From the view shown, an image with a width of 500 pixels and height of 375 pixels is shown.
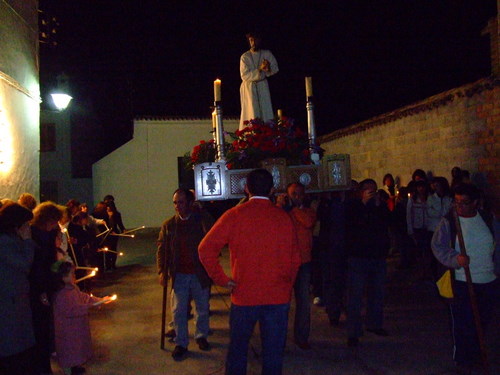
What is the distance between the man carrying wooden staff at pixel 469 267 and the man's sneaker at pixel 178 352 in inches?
107

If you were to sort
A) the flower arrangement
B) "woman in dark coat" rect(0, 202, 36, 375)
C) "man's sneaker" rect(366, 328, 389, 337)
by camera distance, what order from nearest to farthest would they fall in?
"woman in dark coat" rect(0, 202, 36, 375), "man's sneaker" rect(366, 328, 389, 337), the flower arrangement

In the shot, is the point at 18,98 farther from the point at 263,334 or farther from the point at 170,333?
the point at 263,334

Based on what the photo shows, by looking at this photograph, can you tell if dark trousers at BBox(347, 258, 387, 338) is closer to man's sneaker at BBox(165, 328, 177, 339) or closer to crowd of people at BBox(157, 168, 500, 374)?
crowd of people at BBox(157, 168, 500, 374)

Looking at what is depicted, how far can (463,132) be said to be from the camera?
11.1m

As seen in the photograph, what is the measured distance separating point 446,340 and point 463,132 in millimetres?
6194

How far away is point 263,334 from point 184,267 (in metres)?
2.17

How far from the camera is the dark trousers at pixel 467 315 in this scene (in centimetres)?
488

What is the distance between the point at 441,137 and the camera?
11.9 m

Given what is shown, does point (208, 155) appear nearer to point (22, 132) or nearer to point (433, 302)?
point (22, 132)

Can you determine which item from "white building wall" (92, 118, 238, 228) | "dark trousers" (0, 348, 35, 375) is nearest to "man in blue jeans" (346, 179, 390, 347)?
"dark trousers" (0, 348, 35, 375)

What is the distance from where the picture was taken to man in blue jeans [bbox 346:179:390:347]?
19.7 ft

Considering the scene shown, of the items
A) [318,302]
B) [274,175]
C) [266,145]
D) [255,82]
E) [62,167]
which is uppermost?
[62,167]

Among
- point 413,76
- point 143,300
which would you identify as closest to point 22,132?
point 143,300

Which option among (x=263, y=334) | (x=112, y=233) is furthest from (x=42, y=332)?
(x=112, y=233)
